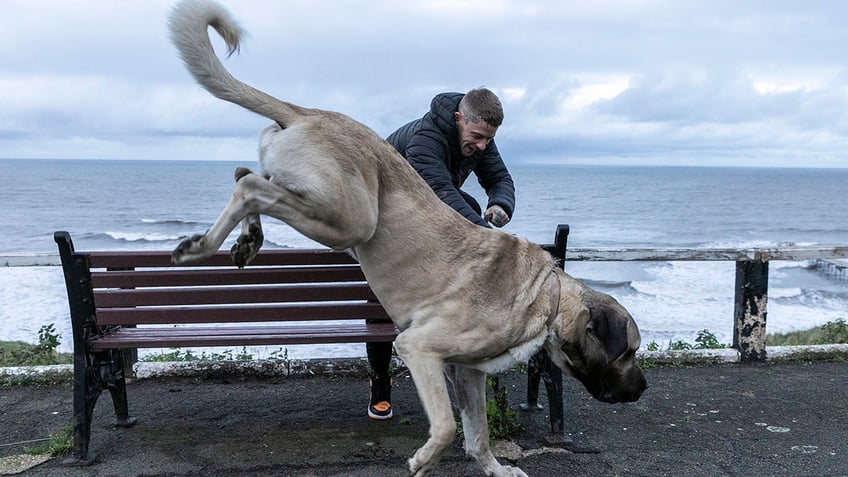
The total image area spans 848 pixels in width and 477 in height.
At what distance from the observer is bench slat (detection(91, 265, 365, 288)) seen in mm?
Result: 4426

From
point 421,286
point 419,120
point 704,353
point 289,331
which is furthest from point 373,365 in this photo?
point 704,353

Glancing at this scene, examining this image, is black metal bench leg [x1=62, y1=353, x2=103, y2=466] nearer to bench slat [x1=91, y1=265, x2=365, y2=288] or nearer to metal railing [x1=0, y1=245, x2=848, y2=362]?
bench slat [x1=91, y1=265, x2=365, y2=288]

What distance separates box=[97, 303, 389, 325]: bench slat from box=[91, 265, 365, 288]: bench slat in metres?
0.17

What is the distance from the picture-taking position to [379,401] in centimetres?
520

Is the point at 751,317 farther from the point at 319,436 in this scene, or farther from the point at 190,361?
the point at 190,361

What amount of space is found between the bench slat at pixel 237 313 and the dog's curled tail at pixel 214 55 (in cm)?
143

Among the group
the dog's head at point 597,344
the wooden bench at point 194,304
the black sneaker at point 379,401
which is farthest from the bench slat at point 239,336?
the dog's head at point 597,344

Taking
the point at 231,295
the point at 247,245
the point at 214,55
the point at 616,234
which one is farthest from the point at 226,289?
the point at 616,234

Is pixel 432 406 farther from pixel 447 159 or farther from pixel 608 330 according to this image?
pixel 447 159

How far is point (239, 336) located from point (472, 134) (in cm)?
206

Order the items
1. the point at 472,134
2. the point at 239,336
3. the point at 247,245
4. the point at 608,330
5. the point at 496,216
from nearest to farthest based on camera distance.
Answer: the point at 247,245 < the point at 608,330 < the point at 239,336 < the point at 472,134 < the point at 496,216

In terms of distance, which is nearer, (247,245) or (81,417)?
(247,245)

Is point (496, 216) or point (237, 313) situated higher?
point (496, 216)

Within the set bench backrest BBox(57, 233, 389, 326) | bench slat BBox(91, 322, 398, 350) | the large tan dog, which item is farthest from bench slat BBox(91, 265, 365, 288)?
the large tan dog
